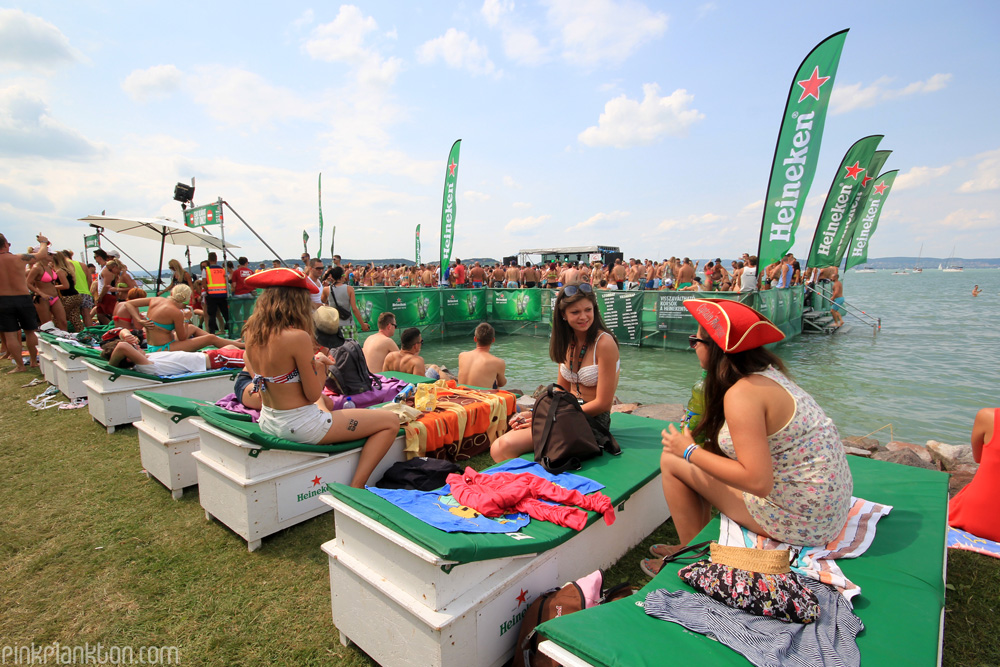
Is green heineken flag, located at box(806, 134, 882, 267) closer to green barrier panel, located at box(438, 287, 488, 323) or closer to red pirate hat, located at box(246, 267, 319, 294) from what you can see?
green barrier panel, located at box(438, 287, 488, 323)

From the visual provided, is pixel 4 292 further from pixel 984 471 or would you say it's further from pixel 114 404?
pixel 984 471

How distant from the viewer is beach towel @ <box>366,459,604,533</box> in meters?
2.16

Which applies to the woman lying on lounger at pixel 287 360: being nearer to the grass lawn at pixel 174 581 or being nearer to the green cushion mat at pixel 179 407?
A: the green cushion mat at pixel 179 407

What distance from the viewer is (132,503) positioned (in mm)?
3709

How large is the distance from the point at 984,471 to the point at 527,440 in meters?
2.84

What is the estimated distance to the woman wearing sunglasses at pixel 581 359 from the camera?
3.47 m

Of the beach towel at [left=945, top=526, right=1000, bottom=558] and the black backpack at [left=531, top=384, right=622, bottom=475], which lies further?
the black backpack at [left=531, top=384, right=622, bottom=475]

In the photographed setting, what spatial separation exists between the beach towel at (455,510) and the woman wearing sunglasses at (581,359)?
557 mm

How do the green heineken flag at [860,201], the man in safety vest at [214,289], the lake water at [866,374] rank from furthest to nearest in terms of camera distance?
the green heineken flag at [860,201]
the man in safety vest at [214,289]
the lake water at [866,374]

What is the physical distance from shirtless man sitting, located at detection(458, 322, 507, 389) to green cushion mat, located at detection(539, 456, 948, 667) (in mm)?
3255

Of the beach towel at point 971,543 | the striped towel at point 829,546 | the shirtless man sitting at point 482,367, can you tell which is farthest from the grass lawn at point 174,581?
the shirtless man sitting at point 482,367

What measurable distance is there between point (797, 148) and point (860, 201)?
49.5ft

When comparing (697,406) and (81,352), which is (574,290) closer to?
(697,406)

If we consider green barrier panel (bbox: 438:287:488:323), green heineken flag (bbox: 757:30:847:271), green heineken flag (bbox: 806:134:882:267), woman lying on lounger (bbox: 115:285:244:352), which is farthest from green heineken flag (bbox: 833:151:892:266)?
woman lying on lounger (bbox: 115:285:244:352)
